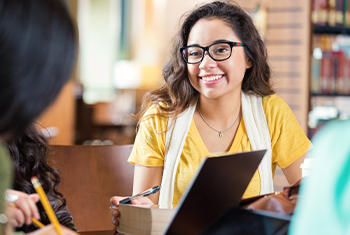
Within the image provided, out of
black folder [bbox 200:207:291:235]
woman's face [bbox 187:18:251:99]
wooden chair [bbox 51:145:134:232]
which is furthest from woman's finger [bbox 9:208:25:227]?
woman's face [bbox 187:18:251:99]

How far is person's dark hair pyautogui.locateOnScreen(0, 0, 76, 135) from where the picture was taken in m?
0.50

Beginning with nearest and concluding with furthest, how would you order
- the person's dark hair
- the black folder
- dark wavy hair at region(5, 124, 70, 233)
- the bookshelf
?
the person's dark hair < the black folder < dark wavy hair at region(5, 124, 70, 233) < the bookshelf

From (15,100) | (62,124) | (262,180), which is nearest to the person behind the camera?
(15,100)

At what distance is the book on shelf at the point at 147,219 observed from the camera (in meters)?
0.78

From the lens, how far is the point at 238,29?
1.51 meters

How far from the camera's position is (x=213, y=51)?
4.71 feet

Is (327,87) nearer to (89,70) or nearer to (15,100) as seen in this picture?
(15,100)

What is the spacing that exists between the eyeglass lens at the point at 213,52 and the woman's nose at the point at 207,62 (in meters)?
0.02

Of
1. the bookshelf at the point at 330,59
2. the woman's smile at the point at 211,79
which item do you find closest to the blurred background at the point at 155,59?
the bookshelf at the point at 330,59

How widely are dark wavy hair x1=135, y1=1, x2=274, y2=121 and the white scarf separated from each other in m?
0.06

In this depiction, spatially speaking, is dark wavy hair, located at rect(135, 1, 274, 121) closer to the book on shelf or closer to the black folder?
the book on shelf

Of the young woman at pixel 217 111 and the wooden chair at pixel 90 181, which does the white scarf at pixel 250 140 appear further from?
the wooden chair at pixel 90 181

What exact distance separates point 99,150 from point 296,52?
104 inches

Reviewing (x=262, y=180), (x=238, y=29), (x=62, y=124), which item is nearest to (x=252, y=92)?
(x=238, y=29)
